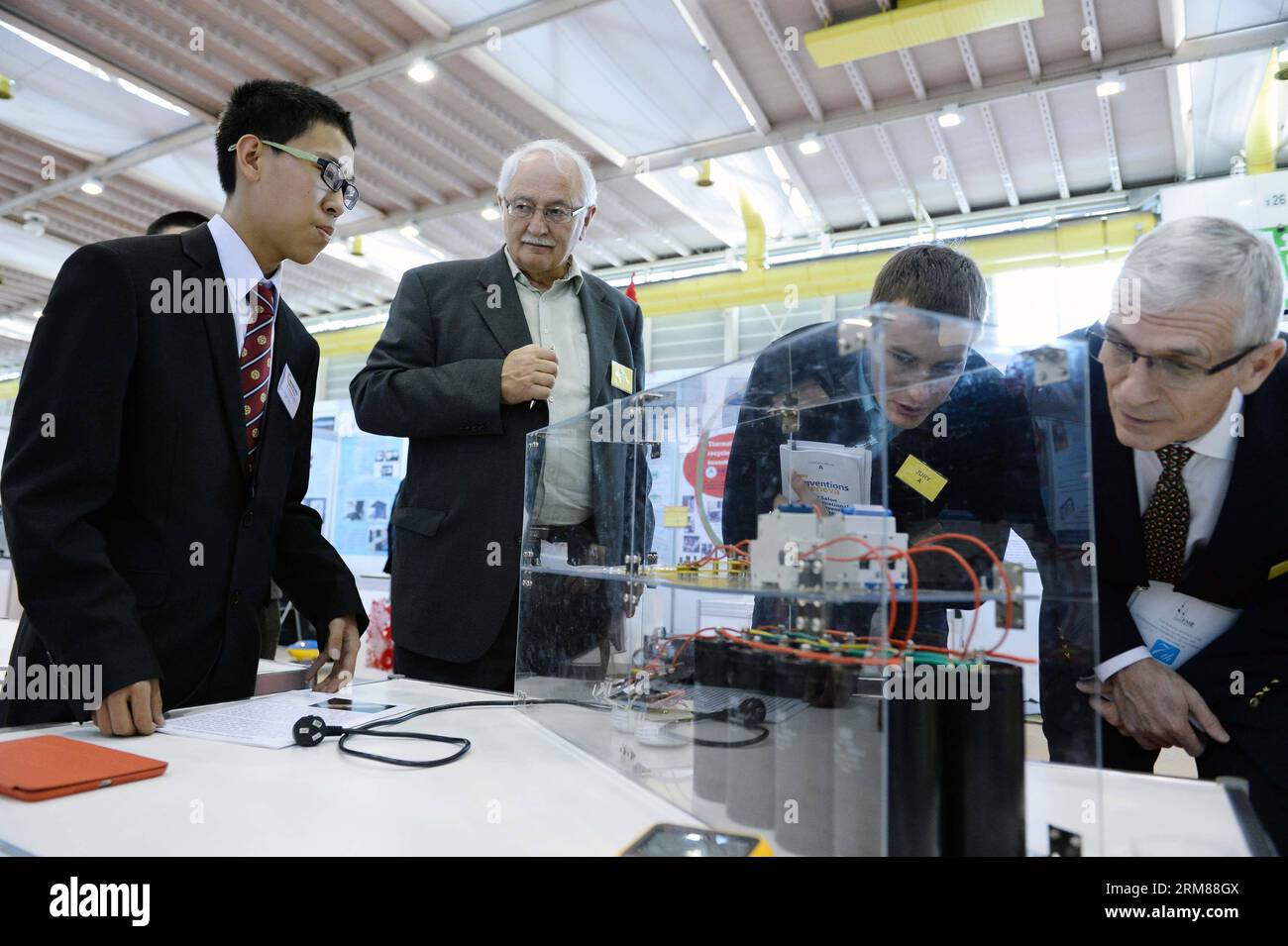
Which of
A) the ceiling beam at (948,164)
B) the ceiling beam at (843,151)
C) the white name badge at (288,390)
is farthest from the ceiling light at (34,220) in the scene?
the white name badge at (288,390)

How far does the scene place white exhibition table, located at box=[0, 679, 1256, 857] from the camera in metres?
0.68

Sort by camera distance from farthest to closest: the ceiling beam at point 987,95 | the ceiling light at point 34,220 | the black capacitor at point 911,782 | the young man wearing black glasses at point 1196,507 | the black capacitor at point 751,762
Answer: the ceiling light at point 34,220, the ceiling beam at point 987,95, the young man wearing black glasses at point 1196,507, the black capacitor at point 751,762, the black capacitor at point 911,782

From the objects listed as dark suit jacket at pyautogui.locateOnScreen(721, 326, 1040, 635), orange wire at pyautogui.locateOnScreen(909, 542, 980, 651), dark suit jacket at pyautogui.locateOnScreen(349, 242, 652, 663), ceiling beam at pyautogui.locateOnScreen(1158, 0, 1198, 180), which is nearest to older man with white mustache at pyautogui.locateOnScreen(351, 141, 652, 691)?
dark suit jacket at pyautogui.locateOnScreen(349, 242, 652, 663)

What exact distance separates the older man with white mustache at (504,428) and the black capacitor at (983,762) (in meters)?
0.53

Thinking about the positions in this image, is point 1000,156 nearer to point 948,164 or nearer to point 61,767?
point 948,164

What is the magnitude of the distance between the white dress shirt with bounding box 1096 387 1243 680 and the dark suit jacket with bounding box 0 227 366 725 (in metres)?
1.29

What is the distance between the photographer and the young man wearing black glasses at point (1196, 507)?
3.48ft

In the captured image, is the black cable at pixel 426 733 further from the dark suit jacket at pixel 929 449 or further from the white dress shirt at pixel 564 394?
the dark suit jacket at pixel 929 449

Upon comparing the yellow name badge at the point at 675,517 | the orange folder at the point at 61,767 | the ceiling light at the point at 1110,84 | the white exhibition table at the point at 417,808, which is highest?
the ceiling light at the point at 1110,84

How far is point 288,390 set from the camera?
1.37 metres

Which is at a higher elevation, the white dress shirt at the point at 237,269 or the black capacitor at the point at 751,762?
the white dress shirt at the point at 237,269

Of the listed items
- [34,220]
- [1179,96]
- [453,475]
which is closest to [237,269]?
[453,475]
